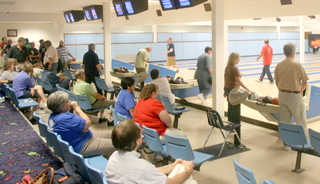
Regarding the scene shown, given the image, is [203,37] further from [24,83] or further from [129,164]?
[129,164]

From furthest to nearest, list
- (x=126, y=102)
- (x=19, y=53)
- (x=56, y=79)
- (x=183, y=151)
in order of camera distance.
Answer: (x=19, y=53)
(x=56, y=79)
(x=126, y=102)
(x=183, y=151)

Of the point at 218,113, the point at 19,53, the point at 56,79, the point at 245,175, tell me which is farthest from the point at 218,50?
the point at 19,53

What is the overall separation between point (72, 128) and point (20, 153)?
0.96 m

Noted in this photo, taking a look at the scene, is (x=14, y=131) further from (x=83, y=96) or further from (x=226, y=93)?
(x=226, y=93)

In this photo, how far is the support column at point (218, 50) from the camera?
228 inches

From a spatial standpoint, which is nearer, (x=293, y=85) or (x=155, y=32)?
(x=293, y=85)

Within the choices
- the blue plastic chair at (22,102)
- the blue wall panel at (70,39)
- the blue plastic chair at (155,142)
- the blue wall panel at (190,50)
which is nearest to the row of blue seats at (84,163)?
the blue plastic chair at (155,142)

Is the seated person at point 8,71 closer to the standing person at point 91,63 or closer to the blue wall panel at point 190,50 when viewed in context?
the standing person at point 91,63

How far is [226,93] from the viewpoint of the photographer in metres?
5.24

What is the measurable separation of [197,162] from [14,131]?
2851 millimetres

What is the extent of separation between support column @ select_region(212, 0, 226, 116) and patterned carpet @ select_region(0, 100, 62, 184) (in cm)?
343

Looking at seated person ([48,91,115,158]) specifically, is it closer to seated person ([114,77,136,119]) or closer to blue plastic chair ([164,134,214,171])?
blue plastic chair ([164,134,214,171])

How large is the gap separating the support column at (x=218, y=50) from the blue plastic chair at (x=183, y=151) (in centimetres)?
304

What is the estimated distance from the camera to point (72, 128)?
3014 millimetres
